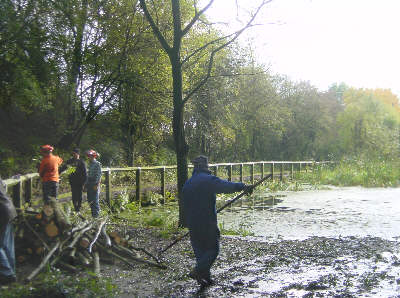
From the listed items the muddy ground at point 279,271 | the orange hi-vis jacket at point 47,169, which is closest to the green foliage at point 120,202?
the orange hi-vis jacket at point 47,169

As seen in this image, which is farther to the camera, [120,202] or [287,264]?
[120,202]

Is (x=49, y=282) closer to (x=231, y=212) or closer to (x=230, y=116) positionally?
(x=231, y=212)

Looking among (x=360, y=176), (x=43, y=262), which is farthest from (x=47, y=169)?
(x=360, y=176)

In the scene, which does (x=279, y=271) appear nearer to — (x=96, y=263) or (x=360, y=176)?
(x=96, y=263)

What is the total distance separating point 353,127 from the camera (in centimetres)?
4825

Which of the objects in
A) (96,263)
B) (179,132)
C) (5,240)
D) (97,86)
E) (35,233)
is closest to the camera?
(5,240)

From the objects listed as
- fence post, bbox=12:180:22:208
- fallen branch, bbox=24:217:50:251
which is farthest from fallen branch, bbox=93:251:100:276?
fence post, bbox=12:180:22:208

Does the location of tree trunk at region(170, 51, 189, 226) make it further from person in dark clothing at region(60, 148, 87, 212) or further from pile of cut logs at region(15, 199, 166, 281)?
person in dark clothing at region(60, 148, 87, 212)

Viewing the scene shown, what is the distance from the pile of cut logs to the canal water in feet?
11.4

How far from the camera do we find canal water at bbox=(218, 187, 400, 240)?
10.6 meters

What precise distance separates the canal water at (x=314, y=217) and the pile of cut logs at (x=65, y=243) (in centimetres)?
346

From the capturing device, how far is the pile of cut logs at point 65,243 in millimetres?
6766

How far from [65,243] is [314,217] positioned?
8.11 m

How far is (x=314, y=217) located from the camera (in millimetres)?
13297
